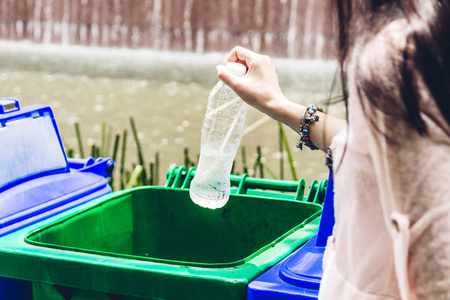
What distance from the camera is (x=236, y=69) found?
1.29 meters

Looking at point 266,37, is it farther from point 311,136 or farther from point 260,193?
point 311,136

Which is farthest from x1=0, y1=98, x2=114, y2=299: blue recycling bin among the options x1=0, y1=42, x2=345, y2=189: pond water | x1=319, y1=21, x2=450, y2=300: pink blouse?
x1=0, y1=42, x2=345, y2=189: pond water

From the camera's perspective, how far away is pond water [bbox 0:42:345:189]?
6500mm

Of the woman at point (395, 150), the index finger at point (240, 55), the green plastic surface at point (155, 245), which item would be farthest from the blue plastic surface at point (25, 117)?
the woman at point (395, 150)

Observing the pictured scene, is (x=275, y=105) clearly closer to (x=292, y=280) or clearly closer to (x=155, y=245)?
(x=292, y=280)

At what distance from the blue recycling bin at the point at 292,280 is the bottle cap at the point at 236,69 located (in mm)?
400

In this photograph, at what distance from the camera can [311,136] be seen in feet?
3.88

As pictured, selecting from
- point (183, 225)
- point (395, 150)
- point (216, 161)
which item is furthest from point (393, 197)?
point (183, 225)

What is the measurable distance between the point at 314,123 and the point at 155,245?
1084 mm

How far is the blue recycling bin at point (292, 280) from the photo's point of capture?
1.24 metres

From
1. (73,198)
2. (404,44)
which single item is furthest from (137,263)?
(404,44)

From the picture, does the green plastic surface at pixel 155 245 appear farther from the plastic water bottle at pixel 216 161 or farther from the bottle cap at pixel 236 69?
the bottle cap at pixel 236 69

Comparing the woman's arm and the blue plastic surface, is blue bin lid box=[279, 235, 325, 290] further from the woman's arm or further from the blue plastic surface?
the blue plastic surface

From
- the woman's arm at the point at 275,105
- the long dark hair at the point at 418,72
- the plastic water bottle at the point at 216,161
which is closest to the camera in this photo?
the long dark hair at the point at 418,72
